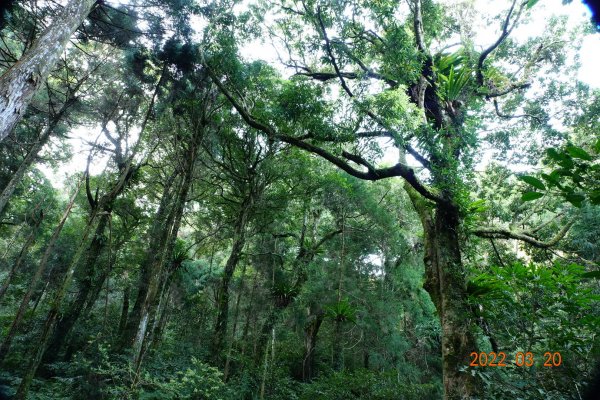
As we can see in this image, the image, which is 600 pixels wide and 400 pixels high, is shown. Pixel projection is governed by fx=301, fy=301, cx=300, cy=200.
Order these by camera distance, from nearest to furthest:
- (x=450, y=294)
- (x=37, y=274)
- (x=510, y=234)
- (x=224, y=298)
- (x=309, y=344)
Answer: (x=37, y=274) → (x=450, y=294) → (x=510, y=234) → (x=224, y=298) → (x=309, y=344)

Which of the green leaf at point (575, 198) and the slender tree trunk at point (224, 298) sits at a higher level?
the slender tree trunk at point (224, 298)

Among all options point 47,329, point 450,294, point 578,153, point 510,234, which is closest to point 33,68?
point 47,329

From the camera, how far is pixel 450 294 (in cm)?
550

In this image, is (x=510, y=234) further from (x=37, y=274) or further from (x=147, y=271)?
(x=147, y=271)

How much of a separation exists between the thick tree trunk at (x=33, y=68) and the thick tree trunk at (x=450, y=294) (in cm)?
623

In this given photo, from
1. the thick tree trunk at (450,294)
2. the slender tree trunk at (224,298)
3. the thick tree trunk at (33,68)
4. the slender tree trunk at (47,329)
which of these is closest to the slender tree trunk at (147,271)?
the slender tree trunk at (224,298)

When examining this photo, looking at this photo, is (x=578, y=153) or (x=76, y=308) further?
(x=76, y=308)

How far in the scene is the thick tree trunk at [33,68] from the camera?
303 cm

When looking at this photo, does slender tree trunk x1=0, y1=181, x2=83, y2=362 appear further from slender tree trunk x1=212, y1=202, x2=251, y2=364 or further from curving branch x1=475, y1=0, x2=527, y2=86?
curving branch x1=475, y1=0, x2=527, y2=86

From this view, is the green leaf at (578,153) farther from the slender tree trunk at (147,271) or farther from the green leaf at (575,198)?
the slender tree trunk at (147,271)

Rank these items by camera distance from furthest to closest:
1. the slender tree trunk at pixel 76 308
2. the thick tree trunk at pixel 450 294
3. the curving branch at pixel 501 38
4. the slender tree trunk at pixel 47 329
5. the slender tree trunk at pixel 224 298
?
the slender tree trunk at pixel 76 308, the slender tree trunk at pixel 224 298, the curving branch at pixel 501 38, the thick tree trunk at pixel 450 294, the slender tree trunk at pixel 47 329

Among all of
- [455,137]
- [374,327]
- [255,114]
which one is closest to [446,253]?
[455,137]

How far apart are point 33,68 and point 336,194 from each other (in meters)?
9.98

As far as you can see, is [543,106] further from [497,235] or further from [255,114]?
[255,114]
